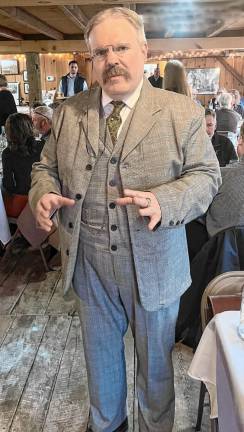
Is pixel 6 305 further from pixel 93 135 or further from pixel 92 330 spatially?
pixel 93 135

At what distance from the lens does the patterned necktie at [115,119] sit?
1138 millimetres

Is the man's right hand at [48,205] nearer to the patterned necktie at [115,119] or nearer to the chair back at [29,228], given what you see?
the patterned necktie at [115,119]

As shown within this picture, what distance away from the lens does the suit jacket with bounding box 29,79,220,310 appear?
109 cm

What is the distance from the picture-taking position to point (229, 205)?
1.77 metres

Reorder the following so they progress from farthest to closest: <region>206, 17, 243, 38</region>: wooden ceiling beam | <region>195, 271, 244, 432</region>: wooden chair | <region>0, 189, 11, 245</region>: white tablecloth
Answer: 1. <region>206, 17, 243, 38</region>: wooden ceiling beam
2. <region>0, 189, 11, 245</region>: white tablecloth
3. <region>195, 271, 244, 432</region>: wooden chair

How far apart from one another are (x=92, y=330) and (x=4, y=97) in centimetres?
439

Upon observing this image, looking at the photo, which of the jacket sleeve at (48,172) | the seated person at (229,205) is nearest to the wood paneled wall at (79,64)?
the seated person at (229,205)

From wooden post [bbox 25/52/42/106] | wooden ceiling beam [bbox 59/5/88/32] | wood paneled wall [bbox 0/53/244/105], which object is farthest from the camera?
wood paneled wall [bbox 0/53/244/105]

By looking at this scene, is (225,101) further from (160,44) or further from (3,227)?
(3,227)

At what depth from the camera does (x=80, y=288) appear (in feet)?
4.27

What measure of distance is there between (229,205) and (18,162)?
5.80 feet

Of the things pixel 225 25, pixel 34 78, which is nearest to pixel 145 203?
pixel 225 25

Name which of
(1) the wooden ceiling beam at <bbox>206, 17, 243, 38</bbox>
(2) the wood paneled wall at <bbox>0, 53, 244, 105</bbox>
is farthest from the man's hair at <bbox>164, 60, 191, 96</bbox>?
(2) the wood paneled wall at <bbox>0, 53, 244, 105</bbox>

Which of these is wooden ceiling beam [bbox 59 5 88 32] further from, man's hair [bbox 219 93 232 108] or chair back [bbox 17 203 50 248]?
chair back [bbox 17 203 50 248]
